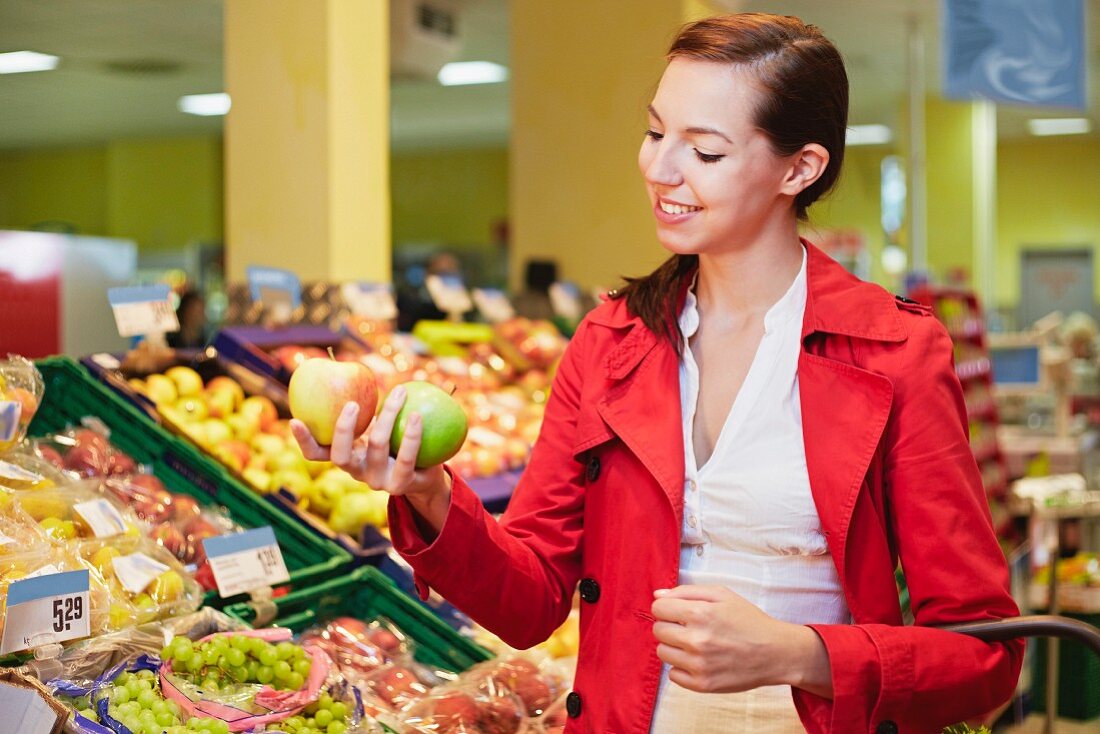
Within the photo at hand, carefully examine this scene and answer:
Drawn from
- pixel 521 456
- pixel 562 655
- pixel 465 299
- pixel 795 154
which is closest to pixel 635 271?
pixel 465 299

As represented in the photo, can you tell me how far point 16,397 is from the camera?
2.07 metres

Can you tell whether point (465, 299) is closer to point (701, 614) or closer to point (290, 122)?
point (290, 122)

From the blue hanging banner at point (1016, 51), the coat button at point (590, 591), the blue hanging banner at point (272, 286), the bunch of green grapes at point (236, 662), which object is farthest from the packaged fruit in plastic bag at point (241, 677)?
the blue hanging banner at point (1016, 51)

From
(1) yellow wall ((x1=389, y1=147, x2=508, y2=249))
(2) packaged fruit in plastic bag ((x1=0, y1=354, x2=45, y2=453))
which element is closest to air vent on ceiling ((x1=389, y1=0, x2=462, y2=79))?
(2) packaged fruit in plastic bag ((x1=0, y1=354, x2=45, y2=453))

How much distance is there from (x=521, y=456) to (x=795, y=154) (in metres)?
1.90

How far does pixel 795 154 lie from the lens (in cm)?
152

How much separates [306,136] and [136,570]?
8.08ft

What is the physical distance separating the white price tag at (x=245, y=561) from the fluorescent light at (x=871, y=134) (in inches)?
537

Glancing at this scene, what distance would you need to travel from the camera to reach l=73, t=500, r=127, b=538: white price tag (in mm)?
2016

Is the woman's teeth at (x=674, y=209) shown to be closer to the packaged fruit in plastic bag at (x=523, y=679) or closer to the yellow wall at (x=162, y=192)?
the packaged fruit in plastic bag at (x=523, y=679)

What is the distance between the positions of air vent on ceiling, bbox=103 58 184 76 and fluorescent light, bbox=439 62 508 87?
8.24ft

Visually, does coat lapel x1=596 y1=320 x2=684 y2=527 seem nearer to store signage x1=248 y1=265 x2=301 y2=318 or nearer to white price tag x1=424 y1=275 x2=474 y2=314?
store signage x1=248 y1=265 x2=301 y2=318

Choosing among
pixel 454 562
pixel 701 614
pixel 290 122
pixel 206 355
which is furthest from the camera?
pixel 290 122

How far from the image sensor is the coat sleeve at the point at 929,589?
4.42ft
